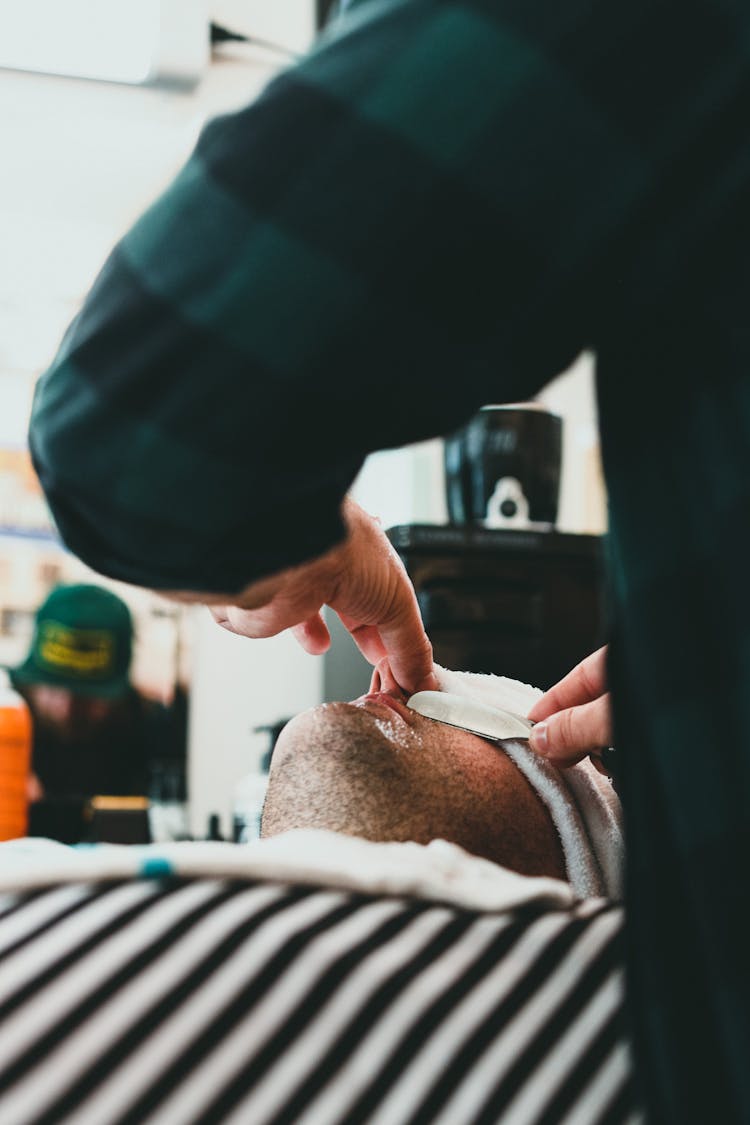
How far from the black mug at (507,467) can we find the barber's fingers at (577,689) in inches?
59.7

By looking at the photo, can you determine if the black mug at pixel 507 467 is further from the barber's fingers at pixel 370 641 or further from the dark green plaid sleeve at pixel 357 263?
the dark green plaid sleeve at pixel 357 263

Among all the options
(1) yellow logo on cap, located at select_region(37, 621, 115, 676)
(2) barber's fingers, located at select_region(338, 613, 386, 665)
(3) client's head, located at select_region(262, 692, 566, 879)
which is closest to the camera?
(3) client's head, located at select_region(262, 692, 566, 879)

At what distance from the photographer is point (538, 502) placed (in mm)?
2668

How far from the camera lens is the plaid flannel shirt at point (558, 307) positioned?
477 millimetres

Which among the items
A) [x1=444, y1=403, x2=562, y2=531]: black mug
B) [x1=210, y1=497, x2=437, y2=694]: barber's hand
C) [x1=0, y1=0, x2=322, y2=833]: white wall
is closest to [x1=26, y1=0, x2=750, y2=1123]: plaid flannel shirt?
[x1=210, y1=497, x2=437, y2=694]: barber's hand

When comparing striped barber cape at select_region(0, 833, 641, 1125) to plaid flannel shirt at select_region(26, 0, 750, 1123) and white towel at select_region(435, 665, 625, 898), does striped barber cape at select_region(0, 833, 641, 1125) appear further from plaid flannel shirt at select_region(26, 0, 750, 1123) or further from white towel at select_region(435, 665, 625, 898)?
white towel at select_region(435, 665, 625, 898)

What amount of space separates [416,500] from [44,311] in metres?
1.18

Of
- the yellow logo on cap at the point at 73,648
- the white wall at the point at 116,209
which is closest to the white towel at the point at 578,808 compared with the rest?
the yellow logo on cap at the point at 73,648

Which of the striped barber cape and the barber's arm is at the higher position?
the barber's arm

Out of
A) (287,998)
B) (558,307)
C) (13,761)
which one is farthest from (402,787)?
(13,761)

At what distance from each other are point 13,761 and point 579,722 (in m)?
1.67

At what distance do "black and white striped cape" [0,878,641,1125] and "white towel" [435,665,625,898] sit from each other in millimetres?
672

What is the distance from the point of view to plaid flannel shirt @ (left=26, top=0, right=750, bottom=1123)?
0.48 metres

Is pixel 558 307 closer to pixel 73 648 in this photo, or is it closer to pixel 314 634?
pixel 314 634
